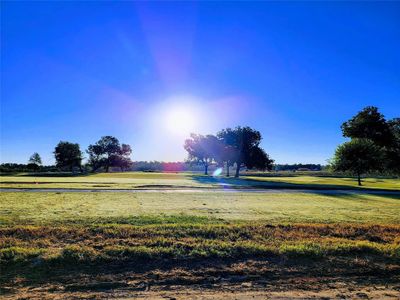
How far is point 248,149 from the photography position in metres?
70.4

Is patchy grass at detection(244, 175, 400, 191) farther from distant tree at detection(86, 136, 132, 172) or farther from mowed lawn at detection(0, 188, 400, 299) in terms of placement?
distant tree at detection(86, 136, 132, 172)

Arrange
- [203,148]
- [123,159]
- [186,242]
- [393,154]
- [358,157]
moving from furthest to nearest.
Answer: [123,159]
[203,148]
[393,154]
[358,157]
[186,242]

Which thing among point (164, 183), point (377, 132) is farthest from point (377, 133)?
point (164, 183)

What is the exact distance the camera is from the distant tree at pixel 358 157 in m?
42.2

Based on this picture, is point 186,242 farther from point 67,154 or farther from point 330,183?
point 67,154

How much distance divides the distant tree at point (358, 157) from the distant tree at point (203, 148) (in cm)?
3719

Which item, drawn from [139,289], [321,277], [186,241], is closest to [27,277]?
[139,289]

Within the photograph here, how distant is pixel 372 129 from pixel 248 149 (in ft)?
82.2

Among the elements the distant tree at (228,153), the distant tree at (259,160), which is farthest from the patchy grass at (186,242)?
the distant tree at (228,153)

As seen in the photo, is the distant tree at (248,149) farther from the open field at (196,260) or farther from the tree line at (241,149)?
the open field at (196,260)

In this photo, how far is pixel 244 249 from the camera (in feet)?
24.9

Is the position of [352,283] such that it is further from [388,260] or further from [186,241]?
[186,241]

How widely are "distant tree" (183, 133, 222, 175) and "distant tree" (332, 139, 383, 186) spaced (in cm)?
3719

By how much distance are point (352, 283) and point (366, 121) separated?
56.9 meters
